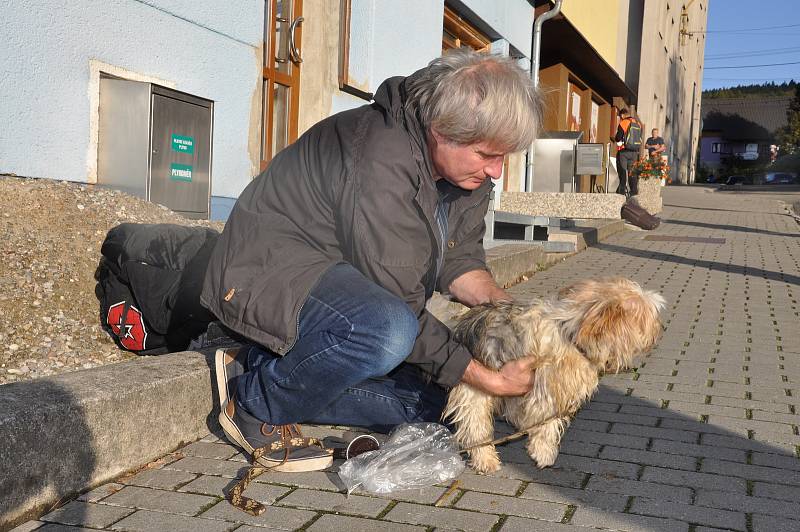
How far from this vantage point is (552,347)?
11.1ft

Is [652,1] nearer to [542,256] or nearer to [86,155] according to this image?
[542,256]

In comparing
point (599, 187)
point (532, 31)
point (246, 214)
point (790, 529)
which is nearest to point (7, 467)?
point (246, 214)

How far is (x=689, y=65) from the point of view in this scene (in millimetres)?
54375

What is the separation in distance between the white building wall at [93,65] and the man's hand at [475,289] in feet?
10.5

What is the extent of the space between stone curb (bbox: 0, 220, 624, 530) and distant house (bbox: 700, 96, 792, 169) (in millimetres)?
108459

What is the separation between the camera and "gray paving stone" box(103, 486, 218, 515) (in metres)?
3.01

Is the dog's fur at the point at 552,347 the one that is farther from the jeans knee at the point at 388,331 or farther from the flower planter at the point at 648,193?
the flower planter at the point at 648,193

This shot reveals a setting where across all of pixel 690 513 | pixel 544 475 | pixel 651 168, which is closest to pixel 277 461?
pixel 544 475

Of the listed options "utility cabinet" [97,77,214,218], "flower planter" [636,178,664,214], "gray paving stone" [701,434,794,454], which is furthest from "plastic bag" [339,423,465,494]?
"flower planter" [636,178,664,214]

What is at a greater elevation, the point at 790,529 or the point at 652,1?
the point at 652,1

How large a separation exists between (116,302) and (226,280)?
58.2 inches

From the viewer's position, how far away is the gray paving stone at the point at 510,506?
307cm

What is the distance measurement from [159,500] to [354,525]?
0.73 meters

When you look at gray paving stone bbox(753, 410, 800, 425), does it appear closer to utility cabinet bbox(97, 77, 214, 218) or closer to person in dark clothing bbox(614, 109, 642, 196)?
→ utility cabinet bbox(97, 77, 214, 218)
